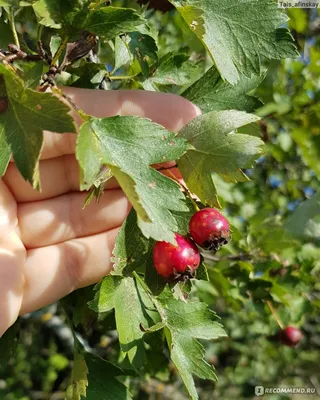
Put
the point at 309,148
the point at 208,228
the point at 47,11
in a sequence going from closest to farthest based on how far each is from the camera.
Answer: the point at 47,11 → the point at 208,228 → the point at 309,148

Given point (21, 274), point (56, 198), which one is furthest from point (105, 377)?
point (56, 198)

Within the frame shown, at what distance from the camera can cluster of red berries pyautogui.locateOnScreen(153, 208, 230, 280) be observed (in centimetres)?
103

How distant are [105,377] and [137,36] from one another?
3.00 feet

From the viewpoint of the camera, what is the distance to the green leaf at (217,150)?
3.59ft

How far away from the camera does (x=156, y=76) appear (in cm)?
138

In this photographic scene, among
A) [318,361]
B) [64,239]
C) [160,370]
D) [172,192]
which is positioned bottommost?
[318,361]

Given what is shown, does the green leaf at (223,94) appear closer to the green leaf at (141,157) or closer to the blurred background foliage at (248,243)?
the blurred background foliage at (248,243)

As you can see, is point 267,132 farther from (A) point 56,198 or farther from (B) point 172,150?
(B) point 172,150

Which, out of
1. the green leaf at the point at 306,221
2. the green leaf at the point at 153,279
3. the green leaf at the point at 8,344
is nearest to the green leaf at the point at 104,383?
the green leaf at the point at 8,344

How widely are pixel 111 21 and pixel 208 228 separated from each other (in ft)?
1.50

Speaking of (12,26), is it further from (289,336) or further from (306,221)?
(289,336)

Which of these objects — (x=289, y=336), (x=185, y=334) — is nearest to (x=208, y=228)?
(x=185, y=334)

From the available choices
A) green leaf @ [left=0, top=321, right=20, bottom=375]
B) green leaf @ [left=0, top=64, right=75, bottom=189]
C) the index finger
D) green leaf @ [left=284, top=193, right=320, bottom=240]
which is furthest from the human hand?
green leaf @ [left=284, top=193, right=320, bottom=240]

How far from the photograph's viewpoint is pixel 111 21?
3.26ft
